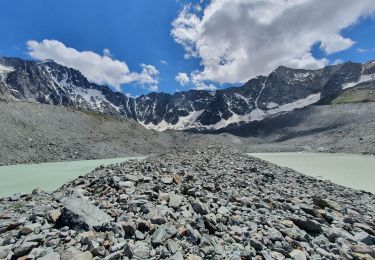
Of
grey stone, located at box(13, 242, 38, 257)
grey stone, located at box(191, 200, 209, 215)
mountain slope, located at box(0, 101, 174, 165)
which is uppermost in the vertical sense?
mountain slope, located at box(0, 101, 174, 165)

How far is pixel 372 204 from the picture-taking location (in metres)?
20.3

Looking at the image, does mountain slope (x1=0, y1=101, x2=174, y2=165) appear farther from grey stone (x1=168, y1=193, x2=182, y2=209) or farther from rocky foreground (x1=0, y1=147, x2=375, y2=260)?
grey stone (x1=168, y1=193, x2=182, y2=209)

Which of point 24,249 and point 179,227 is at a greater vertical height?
point 179,227

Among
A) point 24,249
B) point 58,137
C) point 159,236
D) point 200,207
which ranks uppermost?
point 58,137

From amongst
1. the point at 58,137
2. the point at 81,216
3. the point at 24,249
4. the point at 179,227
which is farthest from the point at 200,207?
the point at 58,137

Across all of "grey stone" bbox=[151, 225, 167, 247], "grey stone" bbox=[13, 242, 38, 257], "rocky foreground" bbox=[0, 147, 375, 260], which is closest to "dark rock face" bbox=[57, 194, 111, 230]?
"rocky foreground" bbox=[0, 147, 375, 260]

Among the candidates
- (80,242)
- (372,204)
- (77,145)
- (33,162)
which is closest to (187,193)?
(80,242)

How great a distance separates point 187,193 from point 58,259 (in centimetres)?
727

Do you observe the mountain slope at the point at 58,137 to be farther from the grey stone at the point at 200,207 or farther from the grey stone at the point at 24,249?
the grey stone at the point at 24,249

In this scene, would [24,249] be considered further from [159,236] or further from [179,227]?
[179,227]

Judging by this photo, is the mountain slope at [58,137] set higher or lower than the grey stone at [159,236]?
higher

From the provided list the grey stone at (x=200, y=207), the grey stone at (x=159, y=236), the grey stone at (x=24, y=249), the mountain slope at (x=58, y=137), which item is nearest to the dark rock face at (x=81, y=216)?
the grey stone at (x=24, y=249)

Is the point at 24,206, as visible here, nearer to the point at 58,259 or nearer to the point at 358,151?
the point at 58,259

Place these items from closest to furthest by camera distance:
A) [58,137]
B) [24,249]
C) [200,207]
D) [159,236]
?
[24,249] → [159,236] → [200,207] → [58,137]
